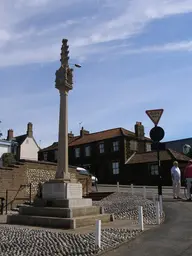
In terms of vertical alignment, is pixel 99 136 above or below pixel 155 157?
above

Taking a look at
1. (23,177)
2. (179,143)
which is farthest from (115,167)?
(23,177)

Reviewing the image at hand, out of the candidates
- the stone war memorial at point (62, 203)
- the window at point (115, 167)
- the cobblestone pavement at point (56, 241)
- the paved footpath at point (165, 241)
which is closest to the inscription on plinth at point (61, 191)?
the stone war memorial at point (62, 203)

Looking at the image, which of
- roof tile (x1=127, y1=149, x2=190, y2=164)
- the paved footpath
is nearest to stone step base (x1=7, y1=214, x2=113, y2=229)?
the paved footpath

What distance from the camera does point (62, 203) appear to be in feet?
43.6

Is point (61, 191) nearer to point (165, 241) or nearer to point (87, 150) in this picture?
point (165, 241)

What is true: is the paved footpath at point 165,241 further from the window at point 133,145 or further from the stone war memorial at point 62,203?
the window at point 133,145

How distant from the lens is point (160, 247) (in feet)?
27.8

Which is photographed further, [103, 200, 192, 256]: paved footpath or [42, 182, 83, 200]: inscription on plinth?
[42, 182, 83, 200]: inscription on plinth

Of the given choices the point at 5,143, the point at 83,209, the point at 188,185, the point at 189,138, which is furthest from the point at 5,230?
the point at 189,138

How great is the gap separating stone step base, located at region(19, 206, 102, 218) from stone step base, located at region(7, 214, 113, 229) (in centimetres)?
34

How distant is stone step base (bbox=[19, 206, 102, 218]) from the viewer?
12611 millimetres

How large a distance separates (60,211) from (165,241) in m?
4.71

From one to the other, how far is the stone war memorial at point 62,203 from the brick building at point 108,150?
35856 mm

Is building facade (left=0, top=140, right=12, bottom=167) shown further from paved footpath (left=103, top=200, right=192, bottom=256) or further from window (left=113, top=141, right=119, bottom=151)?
paved footpath (left=103, top=200, right=192, bottom=256)
